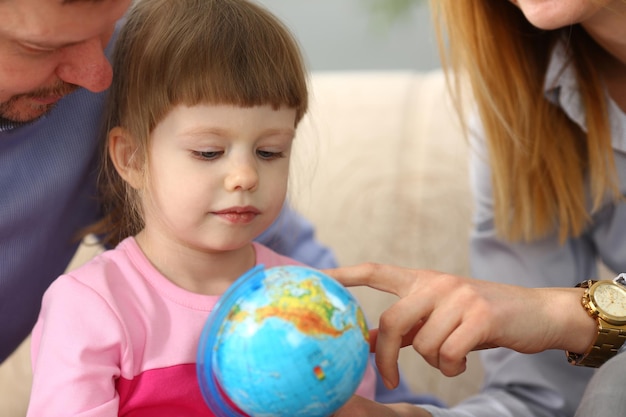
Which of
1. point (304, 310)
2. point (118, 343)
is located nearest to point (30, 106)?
point (118, 343)

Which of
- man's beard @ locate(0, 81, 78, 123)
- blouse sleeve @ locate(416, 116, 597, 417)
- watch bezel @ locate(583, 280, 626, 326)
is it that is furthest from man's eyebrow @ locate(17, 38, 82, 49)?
blouse sleeve @ locate(416, 116, 597, 417)

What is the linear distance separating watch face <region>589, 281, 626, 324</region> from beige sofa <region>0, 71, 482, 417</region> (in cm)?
90

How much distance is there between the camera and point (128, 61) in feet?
4.43

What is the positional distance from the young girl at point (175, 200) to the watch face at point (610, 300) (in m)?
0.50

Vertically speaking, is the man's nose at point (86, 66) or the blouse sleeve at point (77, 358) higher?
the man's nose at point (86, 66)

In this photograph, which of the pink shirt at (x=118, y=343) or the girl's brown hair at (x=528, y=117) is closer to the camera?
the pink shirt at (x=118, y=343)

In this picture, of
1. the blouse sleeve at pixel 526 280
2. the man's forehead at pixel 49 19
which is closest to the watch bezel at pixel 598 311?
the blouse sleeve at pixel 526 280

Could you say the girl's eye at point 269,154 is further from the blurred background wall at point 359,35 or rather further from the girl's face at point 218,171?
the blurred background wall at point 359,35

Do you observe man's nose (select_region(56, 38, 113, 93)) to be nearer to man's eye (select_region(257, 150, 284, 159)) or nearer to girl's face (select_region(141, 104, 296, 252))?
girl's face (select_region(141, 104, 296, 252))

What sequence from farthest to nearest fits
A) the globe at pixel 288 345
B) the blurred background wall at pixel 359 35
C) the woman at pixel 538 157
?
the blurred background wall at pixel 359 35
the woman at pixel 538 157
the globe at pixel 288 345

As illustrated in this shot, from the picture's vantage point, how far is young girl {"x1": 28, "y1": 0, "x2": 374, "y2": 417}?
121 cm

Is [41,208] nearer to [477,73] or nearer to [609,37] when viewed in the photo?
[477,73]

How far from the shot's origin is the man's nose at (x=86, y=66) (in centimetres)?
125

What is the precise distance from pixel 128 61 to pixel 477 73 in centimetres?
70
